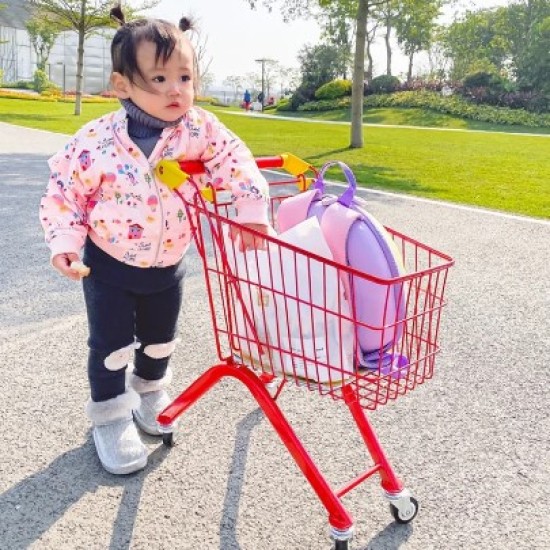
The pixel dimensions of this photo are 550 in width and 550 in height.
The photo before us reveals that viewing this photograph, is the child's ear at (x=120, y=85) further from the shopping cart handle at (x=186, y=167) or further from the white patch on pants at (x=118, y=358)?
the white patch on pants at (x=118, y=358)

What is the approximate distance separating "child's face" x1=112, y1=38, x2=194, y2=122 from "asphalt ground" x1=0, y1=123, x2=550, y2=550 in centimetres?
119

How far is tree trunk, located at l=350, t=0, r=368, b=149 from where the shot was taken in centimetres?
1324

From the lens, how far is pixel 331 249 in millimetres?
Answer: 1946

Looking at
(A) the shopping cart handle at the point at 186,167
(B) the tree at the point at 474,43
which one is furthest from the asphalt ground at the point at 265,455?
(B) the tree at the point at 474,43

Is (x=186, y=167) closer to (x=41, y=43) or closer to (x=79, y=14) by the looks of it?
(x=79, y=14)

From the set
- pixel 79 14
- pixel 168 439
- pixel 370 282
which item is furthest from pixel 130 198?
pixel 79 14

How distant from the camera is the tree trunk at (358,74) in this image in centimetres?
1324

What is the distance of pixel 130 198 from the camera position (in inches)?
82.7

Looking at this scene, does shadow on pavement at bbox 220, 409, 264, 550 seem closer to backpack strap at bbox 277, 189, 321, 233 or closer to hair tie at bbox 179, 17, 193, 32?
backpack strap at bbox 277, 189, 321, 233

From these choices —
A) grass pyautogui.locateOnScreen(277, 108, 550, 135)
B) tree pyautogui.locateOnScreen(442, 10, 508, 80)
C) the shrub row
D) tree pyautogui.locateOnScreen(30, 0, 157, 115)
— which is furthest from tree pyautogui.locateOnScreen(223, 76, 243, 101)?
tree pyautogui.locateOnScreen(30, 0, 157, 115)

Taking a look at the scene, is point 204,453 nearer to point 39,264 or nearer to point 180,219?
point 180,219

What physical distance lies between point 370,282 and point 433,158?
35.9 feet

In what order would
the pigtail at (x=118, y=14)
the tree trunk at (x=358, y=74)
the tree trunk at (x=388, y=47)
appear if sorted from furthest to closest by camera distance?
the tree trunk at (x=388, y=47), the tree trunk at (x=358, y=74), the pigtail at (x=118, y=14)

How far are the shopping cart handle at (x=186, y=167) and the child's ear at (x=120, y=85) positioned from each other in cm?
24
